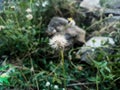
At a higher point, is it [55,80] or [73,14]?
[73,14]

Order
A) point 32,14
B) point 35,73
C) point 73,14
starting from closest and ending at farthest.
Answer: point 35,73 < point 32,14 < point 73,14

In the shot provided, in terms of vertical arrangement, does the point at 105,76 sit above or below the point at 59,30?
below

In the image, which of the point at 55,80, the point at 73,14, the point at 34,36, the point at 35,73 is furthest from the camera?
the point at 73,14

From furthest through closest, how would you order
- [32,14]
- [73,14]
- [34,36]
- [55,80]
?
[73,14] → [32,14] → [34,36] → [55,80]

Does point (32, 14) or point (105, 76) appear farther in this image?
point (32, 14)

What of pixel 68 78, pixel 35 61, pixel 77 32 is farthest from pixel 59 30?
pixel 68 78

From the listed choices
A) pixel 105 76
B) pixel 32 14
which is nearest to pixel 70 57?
pixel 105 76

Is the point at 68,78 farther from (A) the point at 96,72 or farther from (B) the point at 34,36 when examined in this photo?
(B) the point at 34,36

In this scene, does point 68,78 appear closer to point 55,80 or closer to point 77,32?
point 55,80

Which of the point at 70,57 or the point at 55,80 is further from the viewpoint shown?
the point at 70,57
